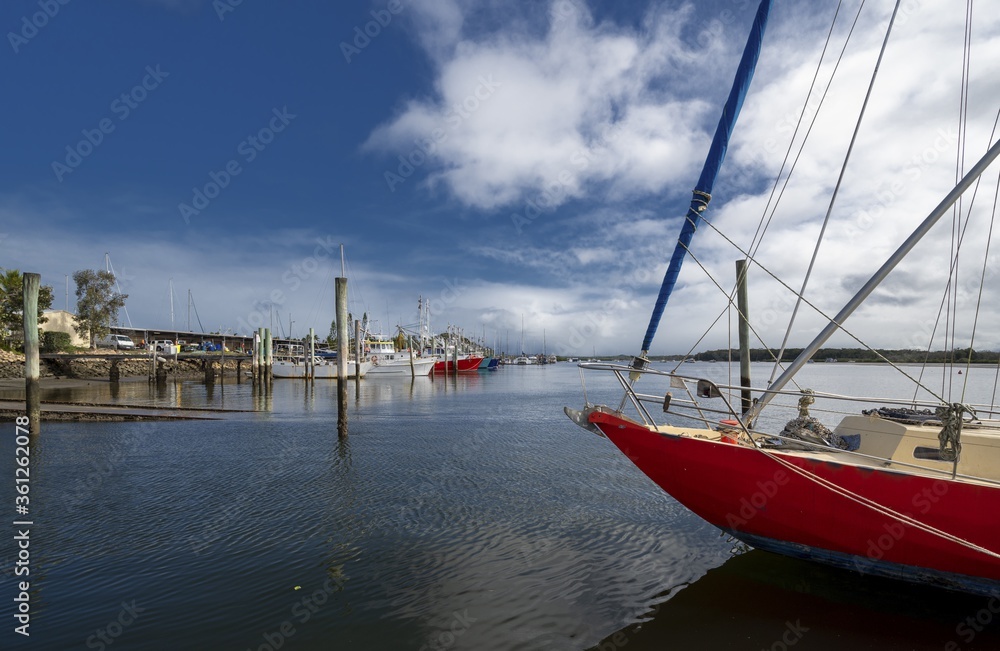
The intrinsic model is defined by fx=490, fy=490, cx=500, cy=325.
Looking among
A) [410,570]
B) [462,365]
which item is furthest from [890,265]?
[462,365]

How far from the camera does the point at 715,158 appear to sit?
745 centimetres

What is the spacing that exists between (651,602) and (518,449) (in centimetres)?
1067

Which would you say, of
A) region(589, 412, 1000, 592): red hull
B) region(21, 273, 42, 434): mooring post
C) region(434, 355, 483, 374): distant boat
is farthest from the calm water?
region(434, 355, 483, 374): distant boat

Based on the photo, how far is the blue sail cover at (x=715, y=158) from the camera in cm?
741

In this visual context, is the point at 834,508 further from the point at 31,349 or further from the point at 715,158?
the point at 31,349

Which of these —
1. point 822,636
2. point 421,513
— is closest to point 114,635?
point 421,513

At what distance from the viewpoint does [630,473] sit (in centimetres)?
1320

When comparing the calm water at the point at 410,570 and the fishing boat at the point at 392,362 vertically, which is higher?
the fishing boat at the point at 392,362

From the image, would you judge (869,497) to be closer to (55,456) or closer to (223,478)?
(223,478)

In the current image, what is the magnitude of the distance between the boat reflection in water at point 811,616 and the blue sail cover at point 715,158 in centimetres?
376

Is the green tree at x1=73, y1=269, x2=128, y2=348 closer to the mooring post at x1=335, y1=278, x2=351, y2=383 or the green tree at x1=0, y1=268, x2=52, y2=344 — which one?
the green tree at x1=0, y1=268, x2=52, y2=344

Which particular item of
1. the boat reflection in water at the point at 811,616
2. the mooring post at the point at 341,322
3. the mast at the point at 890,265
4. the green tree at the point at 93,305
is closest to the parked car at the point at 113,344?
the green tree at the point at 93,305

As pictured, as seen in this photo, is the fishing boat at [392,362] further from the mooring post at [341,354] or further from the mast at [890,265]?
the mast at [890,265]

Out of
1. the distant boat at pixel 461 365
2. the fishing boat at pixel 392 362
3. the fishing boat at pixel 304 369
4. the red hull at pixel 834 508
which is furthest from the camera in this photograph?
the distant boat at pixel 461 365
